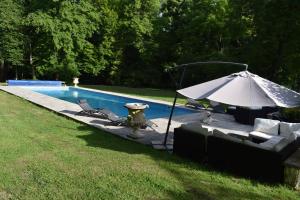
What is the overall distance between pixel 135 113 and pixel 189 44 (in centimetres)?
1867

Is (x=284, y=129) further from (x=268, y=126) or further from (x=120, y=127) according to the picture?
(x=120, y=127)

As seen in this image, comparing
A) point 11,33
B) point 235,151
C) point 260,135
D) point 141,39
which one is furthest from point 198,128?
point 11,33

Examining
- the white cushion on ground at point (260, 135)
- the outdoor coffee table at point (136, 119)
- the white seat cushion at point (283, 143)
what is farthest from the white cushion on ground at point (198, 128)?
the white cushion on ground at point (260, 135)

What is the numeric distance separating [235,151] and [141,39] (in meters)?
23.3

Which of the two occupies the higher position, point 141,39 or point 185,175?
point 141,39

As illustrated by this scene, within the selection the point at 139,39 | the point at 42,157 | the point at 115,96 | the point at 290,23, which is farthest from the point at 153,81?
the point at 42,157

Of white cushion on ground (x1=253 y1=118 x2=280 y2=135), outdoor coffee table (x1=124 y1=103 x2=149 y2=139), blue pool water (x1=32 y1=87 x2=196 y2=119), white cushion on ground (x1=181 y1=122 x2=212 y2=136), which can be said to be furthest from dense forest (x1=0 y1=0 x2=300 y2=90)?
white cushion on ground (x1=181 y1=122 x2=212 y2=136)

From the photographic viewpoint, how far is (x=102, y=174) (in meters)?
5.68

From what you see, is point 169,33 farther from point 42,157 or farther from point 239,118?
point 42,157

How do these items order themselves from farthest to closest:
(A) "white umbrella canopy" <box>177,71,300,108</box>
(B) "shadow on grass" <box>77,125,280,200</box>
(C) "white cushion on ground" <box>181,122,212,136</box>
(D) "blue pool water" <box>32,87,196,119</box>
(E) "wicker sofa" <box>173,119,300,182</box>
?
(D) "blue pool water" <box>32,87,196,119</box> < (C) "white cushion on ground" <box>181,122,212,136</box> < (A) "white umbrella canopy" <box>177,71,300,108</box> < (E) "wicker sofa" <box>173,119,300,182</box> < (B) "shadow on grass" <box>77,125,280,200</box>

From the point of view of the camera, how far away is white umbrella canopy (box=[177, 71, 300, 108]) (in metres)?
5.90

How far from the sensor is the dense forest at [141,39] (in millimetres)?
20641

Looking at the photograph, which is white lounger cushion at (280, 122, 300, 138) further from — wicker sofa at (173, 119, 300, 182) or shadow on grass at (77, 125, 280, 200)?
shadow on grass at (77, 125, 280, 200)

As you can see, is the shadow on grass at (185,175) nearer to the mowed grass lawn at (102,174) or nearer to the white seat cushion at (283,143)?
the mowed grass lawn at (102,174)
